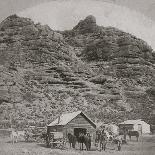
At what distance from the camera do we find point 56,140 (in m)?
17.4

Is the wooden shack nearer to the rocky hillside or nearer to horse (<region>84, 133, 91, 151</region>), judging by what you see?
horse (<region>84, 133, 91, 151</region>)

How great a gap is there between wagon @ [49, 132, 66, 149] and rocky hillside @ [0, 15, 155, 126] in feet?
57.7

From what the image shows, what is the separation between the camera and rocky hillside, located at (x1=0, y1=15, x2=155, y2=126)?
45.2 meters

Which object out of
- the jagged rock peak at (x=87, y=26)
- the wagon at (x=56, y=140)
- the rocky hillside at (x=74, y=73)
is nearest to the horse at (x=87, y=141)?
the wagon at (x=56, y=140)

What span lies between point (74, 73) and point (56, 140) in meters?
43.9

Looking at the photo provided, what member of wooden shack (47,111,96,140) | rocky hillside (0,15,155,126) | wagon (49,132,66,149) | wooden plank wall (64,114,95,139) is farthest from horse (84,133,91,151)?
rocky hillside (0,15,155,126)

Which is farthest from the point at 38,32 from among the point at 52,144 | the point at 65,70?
the point at 52,144

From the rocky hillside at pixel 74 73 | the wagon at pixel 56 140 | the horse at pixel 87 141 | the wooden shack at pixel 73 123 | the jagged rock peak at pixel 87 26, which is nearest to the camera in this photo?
the horse at pixel 87 141

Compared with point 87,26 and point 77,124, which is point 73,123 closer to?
point 77,124

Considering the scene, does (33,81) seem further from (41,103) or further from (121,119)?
(121,119)

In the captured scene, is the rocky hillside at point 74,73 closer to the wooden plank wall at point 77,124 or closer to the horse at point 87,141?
the wooden plank wall at point 77,124

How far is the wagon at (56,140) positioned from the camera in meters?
17.1

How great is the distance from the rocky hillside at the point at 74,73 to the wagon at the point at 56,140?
57.7 ft

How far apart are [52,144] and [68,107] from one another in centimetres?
2830
